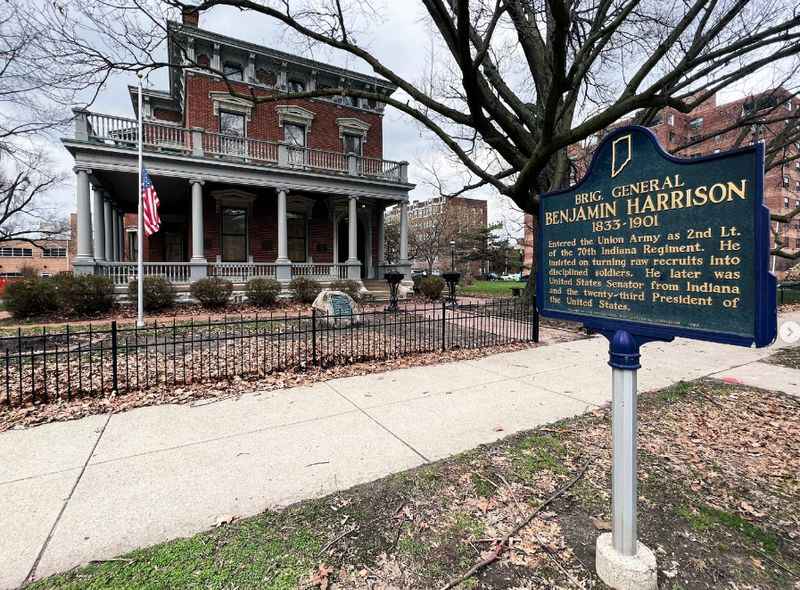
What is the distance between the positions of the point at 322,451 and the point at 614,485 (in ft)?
8.49

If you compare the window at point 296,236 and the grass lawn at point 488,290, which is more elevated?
the window at point 296,236

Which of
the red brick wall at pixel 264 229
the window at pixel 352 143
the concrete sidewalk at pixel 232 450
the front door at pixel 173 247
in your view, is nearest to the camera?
the concrete sidewalk at pixel 232 450

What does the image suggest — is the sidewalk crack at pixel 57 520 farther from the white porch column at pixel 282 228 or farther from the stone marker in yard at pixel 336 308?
the white porch column at pixel 282 228

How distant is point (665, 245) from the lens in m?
2.32

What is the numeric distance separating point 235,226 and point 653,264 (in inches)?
762

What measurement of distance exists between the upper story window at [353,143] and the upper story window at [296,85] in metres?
3.12

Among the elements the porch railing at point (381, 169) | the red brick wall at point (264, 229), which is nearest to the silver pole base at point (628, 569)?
the porch railing at point (381, 169)

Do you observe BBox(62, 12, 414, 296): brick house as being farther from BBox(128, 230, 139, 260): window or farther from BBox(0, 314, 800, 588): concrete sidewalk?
BBox(0, 314, 800, 588): concrete sidewalk

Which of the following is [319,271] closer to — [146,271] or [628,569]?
[146,271]

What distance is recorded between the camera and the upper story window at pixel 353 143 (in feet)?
70.6

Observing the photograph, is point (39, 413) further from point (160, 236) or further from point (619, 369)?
point (160, 236)

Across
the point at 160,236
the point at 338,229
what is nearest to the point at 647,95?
the point at 338,229

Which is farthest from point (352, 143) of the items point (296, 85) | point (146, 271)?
point (146, 271)

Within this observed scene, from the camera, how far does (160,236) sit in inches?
821
